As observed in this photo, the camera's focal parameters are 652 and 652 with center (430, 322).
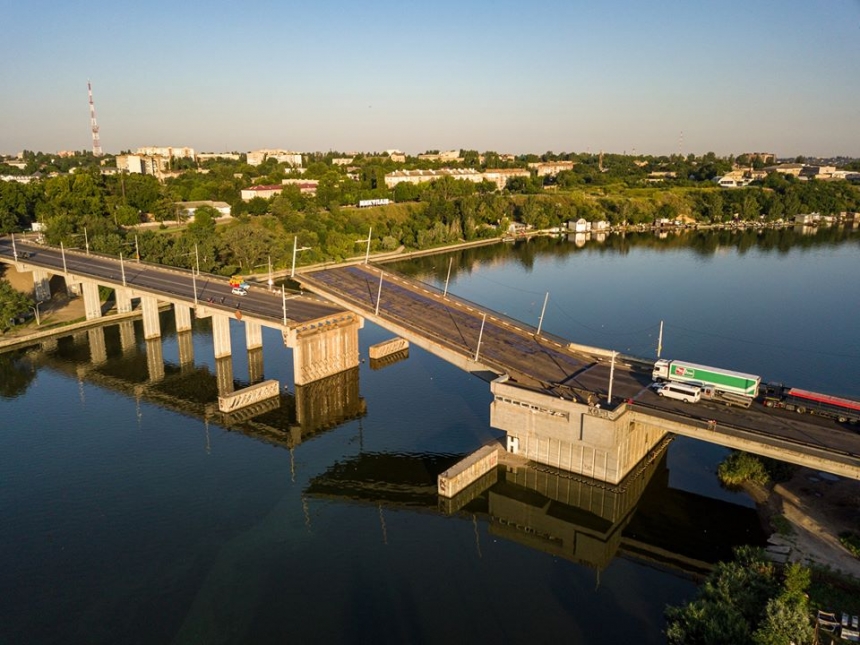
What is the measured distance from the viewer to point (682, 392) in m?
46.9

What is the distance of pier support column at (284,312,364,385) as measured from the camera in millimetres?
66250

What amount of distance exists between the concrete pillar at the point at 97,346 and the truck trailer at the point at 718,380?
62.7m

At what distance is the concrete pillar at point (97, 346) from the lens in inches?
3030

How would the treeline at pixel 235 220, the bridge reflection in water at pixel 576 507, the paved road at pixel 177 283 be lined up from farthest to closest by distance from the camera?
1. the treeline at pixel 235 220
2. the paved road at pixel 177 283
3. the bridge reflection in water at pixel 576 507

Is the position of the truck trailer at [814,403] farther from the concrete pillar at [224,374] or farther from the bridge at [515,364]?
the concrete pillar at [224,374]

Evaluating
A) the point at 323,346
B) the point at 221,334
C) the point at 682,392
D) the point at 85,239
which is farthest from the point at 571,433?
the point at 85,239

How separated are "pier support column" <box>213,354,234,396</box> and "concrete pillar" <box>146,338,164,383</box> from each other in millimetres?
5973

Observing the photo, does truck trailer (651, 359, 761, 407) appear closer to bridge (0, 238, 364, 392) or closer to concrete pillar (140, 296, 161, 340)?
bridge (0, 238, 364, 392)

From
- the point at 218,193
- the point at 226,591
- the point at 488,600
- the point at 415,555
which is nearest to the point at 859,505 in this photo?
the point at 488,600

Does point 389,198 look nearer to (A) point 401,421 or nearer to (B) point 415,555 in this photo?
(A) point 401,421

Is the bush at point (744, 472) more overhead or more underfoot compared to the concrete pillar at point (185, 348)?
more overhead

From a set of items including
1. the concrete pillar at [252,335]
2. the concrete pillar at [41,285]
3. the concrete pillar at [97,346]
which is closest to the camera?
the concrete pillar at [252,335]

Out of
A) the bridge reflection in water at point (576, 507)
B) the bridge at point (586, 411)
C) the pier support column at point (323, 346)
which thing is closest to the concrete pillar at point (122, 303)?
the pier support column at point (323, 346)

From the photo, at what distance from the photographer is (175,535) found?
1658 inches
